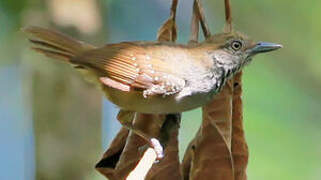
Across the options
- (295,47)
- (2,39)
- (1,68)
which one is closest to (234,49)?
(295,47)

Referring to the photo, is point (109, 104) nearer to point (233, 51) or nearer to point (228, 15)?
point (233, 51)

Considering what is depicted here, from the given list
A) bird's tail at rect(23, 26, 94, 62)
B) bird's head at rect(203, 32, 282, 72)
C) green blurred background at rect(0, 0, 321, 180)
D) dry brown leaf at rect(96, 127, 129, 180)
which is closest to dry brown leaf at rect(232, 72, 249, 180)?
bird's head at rect(203, 32, 282, 72)

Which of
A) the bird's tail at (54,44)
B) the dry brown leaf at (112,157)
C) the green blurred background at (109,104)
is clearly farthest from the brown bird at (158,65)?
the green blurred background at (109,104)

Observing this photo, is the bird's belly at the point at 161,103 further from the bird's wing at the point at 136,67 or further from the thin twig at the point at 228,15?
the thin twig at the point at 228,15

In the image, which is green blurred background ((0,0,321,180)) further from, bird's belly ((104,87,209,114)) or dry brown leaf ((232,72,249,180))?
dry brown leaf ((232,72,249,180))

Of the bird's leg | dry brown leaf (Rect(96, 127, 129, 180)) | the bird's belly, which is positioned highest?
the bird's belly

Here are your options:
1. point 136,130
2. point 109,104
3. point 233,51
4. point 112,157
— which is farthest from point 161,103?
point 109,104
